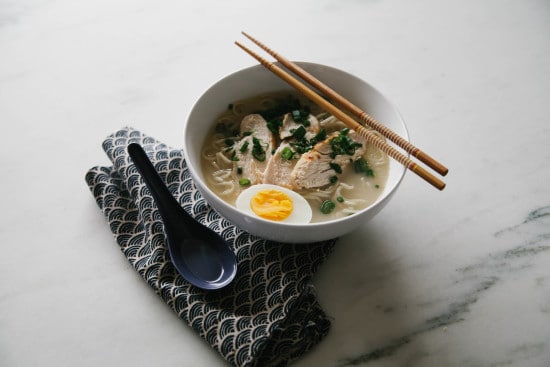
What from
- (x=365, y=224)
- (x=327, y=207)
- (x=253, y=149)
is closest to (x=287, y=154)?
(x=253, y=149)

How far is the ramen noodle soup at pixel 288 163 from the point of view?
174 cm

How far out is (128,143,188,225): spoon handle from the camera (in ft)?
5.49

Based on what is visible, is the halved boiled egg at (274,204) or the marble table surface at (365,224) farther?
the halved boiled egg at (274,204)

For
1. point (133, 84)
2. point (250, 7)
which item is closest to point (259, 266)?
point (133, 84)

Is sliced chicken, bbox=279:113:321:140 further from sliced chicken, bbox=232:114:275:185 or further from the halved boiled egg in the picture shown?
the halved boiled egg

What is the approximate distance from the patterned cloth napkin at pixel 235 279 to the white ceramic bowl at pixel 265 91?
124 mm

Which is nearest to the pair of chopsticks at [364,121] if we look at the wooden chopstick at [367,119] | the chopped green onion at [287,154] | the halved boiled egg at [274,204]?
the wooden chopstick at [367,119]

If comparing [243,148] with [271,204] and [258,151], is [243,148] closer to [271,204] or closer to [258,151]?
[258,151]

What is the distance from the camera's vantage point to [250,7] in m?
2.74

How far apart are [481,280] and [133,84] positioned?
168 cm

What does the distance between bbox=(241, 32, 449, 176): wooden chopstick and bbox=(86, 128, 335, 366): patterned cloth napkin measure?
0.41 meters

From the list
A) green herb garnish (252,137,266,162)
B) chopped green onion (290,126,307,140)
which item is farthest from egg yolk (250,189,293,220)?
chopped green onion (290,126,307,140)

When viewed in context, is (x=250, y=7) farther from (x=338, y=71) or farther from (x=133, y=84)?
(x=338, y=71)

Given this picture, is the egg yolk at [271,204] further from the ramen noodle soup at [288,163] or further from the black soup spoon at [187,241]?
the black soup spoon at [187,241]
